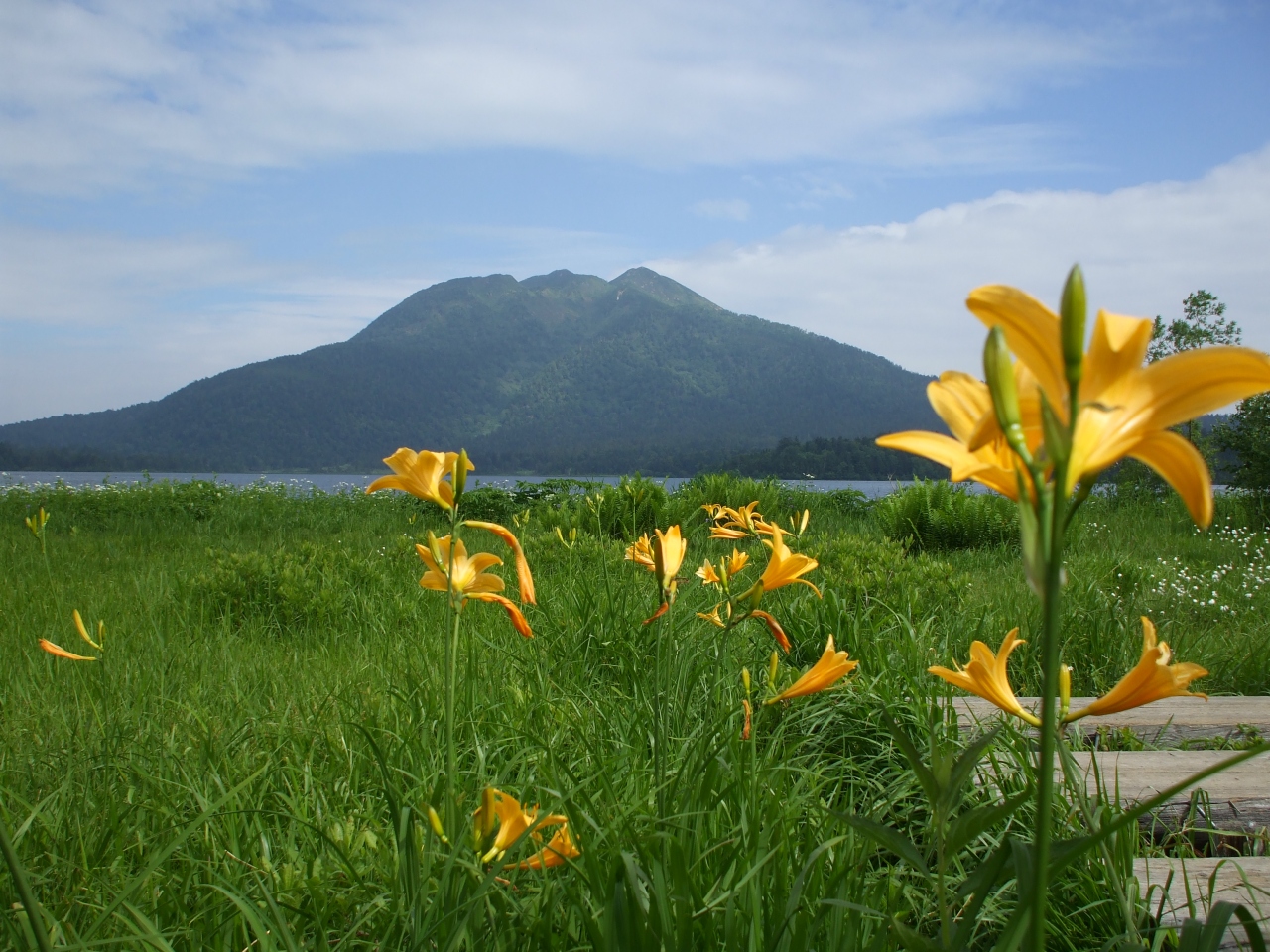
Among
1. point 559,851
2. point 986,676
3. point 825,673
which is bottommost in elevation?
point 559,851

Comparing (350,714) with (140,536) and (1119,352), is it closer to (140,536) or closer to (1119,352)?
(1119,352)

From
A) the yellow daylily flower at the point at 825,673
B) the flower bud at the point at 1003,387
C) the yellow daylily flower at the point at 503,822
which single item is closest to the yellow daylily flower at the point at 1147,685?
the flower bud at the point at 1003,387

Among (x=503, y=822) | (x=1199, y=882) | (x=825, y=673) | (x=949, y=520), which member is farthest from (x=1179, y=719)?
(x=949, y=520)

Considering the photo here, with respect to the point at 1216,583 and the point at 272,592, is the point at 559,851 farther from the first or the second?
the point at 1216,583

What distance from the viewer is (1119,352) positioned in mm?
577

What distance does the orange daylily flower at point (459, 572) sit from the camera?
1.33 m

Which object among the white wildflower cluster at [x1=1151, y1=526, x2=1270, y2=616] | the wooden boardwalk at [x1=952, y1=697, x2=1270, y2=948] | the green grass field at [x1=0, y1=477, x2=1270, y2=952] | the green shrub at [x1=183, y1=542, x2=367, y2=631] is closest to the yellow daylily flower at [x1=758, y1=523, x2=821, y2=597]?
the green grass field at [x1=0, y1=477, x2=1270, y2=952]

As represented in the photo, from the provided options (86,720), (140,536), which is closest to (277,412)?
(140,536)

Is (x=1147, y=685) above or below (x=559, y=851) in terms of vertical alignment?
above

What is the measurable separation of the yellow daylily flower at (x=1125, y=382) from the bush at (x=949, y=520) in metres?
6.31

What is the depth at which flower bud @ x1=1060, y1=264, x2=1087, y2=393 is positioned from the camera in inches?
18.6

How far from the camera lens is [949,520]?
22.3ft

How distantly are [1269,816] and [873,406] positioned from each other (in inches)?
2664

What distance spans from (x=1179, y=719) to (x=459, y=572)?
98.5 inches
